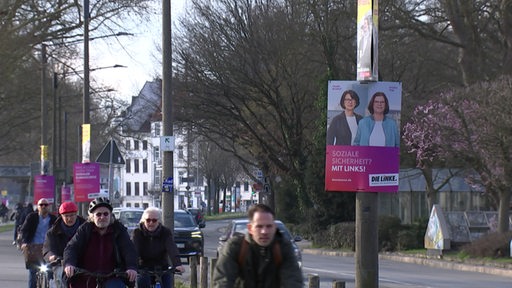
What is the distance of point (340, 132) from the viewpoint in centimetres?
1458

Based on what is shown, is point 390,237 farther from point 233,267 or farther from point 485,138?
point 233,267

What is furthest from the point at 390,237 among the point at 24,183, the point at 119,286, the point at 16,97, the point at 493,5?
the point at 24,183

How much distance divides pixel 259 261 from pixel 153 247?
587 centimetres

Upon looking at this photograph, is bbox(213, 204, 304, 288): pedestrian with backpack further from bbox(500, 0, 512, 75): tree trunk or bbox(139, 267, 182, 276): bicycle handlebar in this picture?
bbox(500, 0, 512, 75): tree trunk

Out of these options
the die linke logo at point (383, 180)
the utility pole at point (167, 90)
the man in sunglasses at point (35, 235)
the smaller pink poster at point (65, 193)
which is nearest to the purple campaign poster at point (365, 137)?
the die linke logo at point (383, 180)

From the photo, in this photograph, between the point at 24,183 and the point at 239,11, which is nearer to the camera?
the point at 239,11

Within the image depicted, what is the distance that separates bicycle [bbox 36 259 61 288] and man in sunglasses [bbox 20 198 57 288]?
0.58ft

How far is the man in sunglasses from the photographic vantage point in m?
16.6

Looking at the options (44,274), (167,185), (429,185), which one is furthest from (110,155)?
(429,185)

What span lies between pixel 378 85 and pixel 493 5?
82.4 feet

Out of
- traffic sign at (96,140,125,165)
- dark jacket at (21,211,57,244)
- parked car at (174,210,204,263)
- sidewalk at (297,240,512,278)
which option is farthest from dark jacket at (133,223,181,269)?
sidewalk at (297,240,512,278)

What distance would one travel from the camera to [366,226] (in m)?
13.9

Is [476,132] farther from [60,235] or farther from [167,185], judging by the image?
[60,235]

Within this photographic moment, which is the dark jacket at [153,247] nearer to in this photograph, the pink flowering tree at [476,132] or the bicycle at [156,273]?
the bicycle at [156,273]
